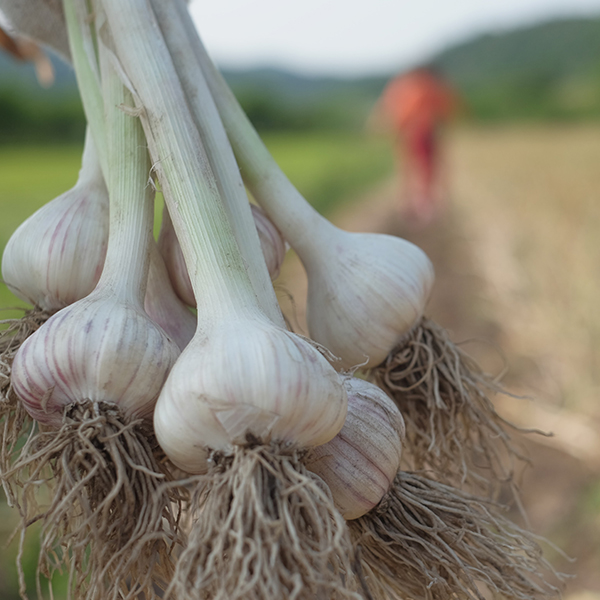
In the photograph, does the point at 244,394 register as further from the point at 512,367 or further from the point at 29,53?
the point at 512,367

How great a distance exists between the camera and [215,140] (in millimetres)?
641

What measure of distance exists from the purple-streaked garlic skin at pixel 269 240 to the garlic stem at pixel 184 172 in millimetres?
116

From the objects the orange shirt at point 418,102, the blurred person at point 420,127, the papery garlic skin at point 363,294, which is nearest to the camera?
the papery garlic skin at point 363,294

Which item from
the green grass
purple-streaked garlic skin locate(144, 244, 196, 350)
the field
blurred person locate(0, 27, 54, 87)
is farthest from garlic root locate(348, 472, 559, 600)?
the green grass

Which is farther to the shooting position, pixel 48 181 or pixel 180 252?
pixel 48 181

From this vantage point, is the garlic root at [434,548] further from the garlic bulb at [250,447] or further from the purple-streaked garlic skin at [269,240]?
the purple-streaked garlic skin at [269,240]

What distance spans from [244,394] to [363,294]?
27 cm

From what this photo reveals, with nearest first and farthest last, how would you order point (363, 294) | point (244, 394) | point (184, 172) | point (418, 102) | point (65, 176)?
point (244, 394) → point (184, 172) → point (363, 294) → point (65, 176) → point (418, 102)

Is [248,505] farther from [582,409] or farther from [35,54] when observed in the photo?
[582,409]

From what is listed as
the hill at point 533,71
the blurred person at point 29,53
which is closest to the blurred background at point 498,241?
the blurred person at point 29,53

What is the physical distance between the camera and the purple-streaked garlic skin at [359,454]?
22.7 inches

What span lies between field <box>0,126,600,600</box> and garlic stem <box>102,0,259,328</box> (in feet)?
0.68

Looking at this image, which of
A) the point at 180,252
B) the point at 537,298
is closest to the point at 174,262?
the point at 180,252

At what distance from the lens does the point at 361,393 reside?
592mm
